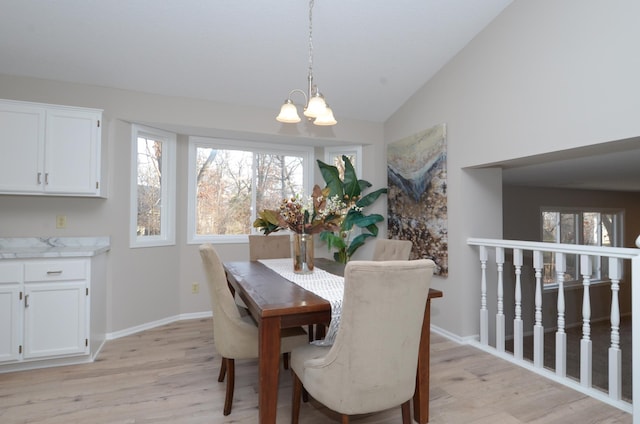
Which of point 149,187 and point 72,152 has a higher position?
point 72,152

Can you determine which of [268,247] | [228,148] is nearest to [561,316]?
[268,247]

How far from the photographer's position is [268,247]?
11.9 ft

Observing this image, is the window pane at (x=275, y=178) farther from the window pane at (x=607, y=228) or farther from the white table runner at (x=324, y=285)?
the window pane at (x=607, y=228)

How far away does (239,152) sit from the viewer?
448cm

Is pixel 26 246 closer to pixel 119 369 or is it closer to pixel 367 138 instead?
pixel 119 369

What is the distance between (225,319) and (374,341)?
38.3 inches

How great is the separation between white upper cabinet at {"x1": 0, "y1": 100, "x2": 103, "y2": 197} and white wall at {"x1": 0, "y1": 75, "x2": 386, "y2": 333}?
0.27 m

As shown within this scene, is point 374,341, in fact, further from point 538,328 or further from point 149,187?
point 149,187

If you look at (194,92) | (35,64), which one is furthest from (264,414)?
(35,64)

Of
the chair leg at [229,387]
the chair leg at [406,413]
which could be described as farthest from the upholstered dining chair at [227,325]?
the chair leg at [406,413]

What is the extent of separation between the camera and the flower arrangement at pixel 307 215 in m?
2.42

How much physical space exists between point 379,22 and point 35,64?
303 cm

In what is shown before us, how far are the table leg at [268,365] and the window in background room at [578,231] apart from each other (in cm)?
666

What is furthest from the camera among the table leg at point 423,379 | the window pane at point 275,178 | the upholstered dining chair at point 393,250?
the window pane at point 275,178
